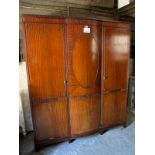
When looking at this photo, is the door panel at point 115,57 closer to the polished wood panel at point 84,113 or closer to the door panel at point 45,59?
the polished wood panel at point 84,113

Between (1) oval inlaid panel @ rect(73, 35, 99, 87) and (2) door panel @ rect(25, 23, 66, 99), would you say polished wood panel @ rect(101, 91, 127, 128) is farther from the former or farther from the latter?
(2) door panel @ rect(25, 23, 66, 99)

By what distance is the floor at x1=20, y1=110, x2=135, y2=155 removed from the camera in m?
2.19

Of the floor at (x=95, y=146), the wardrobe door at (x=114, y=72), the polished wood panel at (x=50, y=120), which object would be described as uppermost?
the wardrobe door at (x=114, y=72)

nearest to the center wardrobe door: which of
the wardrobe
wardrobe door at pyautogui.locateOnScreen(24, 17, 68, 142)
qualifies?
the wardrobe

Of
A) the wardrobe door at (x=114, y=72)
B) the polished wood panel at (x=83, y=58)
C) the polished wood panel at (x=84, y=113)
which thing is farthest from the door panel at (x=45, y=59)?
the wardrobe door at (x=114, y=72)

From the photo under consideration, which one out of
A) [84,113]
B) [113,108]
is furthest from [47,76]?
[113,108]

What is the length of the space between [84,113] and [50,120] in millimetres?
513

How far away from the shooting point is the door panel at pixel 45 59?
1940mm

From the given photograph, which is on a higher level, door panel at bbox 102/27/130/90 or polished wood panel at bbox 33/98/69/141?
door panel at bbox 102/27/130/90

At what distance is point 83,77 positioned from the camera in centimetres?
221

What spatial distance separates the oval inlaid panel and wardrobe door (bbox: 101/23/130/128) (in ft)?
0.52
